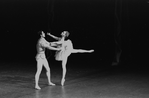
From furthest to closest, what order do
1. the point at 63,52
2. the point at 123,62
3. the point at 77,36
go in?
the point at 77,36, the point at 123,62, the point at 63,52

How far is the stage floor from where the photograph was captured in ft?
→ 38.0

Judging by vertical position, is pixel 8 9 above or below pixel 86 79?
above

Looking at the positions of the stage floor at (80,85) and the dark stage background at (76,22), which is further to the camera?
the dark stage background at (76,22)

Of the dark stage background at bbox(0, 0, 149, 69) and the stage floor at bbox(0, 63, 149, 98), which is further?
the dark stage background at bbox(0, 0, 149, 69)

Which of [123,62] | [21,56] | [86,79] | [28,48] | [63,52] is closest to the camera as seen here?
[63,52]

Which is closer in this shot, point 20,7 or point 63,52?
point 63,52

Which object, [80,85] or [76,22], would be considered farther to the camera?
[76,22]

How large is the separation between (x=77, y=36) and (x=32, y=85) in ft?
54.5

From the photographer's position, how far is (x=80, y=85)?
1338 centimetres

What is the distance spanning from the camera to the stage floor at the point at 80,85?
11.6 meters

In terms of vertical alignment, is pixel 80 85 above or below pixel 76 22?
below

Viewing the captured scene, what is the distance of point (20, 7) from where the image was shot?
29.6 m

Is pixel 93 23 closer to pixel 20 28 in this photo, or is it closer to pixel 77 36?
pixel 77 36

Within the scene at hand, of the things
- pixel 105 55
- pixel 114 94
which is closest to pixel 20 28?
pixel 105 55
